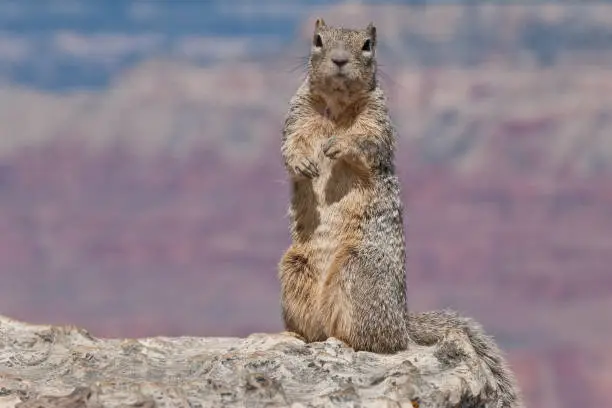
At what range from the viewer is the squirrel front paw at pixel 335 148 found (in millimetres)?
11711

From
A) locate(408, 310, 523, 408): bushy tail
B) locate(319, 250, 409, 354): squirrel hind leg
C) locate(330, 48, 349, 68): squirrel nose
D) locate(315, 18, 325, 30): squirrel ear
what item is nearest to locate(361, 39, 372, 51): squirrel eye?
locate(330, 48, 349, 68): squirrel nose

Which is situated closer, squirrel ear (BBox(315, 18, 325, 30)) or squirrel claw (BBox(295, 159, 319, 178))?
squirrel claw (BBox(295, 159, 319, 178))

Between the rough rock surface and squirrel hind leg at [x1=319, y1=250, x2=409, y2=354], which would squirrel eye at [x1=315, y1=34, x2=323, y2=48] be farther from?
the rough rock surface

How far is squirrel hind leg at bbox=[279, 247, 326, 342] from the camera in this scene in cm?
1205

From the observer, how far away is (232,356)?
1026 cm

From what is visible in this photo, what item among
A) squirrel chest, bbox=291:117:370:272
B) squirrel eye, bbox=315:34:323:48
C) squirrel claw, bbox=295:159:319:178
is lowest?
squirrel chest, bbox=291:117:370:272

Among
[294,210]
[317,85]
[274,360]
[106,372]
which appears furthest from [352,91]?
[106,372]

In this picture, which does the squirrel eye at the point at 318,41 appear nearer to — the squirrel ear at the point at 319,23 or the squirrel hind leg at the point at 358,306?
the squirrel ear at the point at 319,23

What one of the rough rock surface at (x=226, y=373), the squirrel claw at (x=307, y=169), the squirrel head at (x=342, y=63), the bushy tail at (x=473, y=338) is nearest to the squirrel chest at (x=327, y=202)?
the squirrel claw at (x=307, y=169)

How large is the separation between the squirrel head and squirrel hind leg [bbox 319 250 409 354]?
1.91m

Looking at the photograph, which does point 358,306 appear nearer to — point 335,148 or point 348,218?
point 348,218

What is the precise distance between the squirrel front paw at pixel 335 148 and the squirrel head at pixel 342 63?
0.71 meters

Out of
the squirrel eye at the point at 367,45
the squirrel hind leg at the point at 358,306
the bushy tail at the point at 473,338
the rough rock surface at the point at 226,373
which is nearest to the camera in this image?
the rough rock surface at the point at 226,373

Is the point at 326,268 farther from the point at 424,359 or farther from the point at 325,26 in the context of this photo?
the point at 325,26
